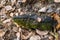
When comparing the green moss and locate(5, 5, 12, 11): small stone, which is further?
locate(5, 5, 12, 11): small stone

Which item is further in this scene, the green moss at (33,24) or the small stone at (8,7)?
the small stone at (8,7)

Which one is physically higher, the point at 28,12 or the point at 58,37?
the point at 28,12

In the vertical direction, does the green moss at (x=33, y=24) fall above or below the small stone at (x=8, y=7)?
below

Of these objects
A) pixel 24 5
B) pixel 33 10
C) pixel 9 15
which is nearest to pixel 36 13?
pixel 33 10

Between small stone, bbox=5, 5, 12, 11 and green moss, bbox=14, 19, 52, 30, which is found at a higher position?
small stone, bbox=5, 5, 12, 11

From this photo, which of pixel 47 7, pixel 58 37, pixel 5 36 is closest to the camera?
pixel 58 37

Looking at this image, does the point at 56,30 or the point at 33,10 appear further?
the point at 33,10

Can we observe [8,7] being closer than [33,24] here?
No

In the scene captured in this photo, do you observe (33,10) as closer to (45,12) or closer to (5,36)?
(45,12)

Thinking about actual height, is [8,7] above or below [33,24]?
above

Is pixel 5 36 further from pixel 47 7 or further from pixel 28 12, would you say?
pixel 47 7

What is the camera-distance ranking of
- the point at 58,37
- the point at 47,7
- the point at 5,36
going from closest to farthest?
the point at 58,37 → the point at 5,36 → the point at 47,7
